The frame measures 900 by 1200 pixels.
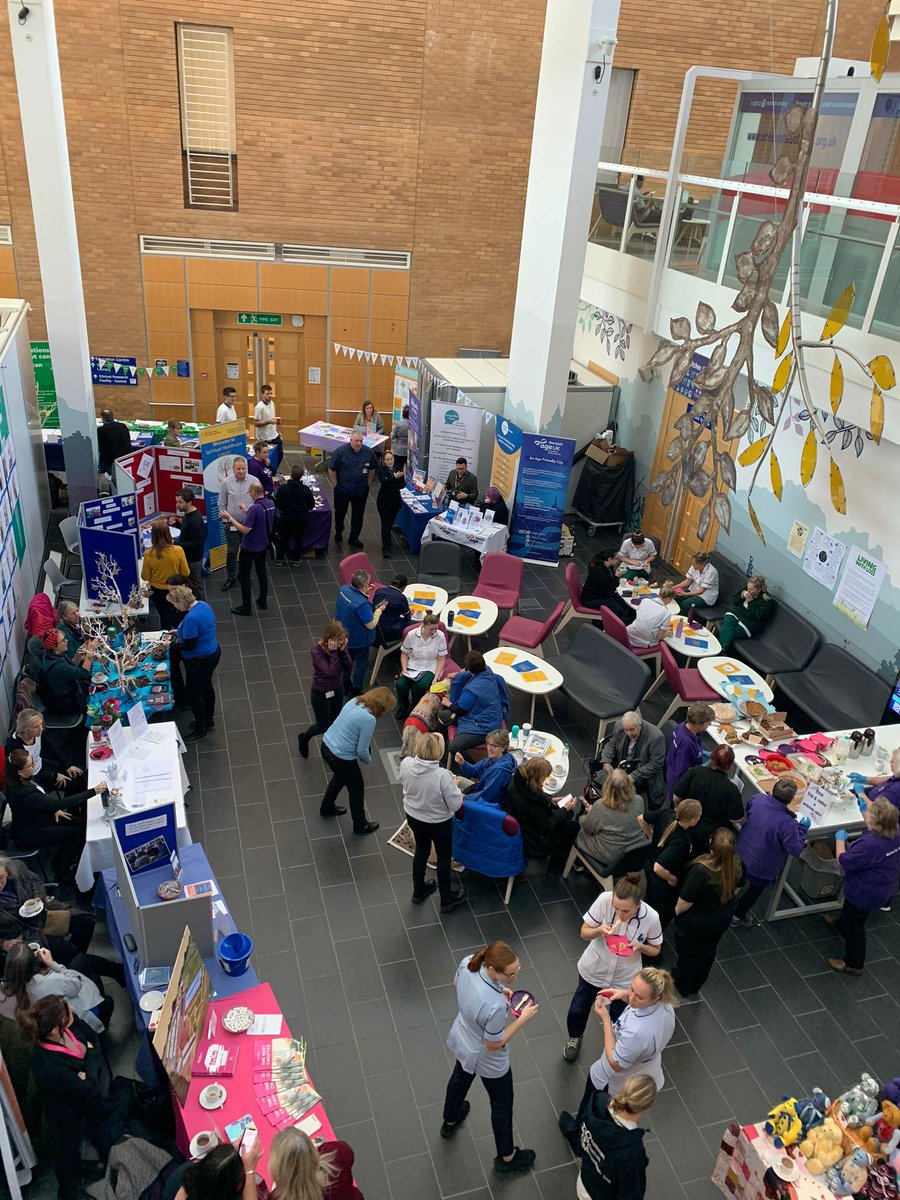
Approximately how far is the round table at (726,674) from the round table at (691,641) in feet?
0.36

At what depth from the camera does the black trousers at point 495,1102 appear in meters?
4.43

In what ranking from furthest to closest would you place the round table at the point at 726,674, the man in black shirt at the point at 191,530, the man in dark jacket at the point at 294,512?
1. the man in dark jacket at the point at 294,512
2. the man in black shirt at the point at 191,530
3. the round table at the point at 726,674

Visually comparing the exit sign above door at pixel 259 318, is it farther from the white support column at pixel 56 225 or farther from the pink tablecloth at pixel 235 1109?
the pink tablecloth at pixel 235 1109

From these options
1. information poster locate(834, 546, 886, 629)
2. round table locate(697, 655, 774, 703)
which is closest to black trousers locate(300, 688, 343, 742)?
round table locate(697, 655, 774, 703)

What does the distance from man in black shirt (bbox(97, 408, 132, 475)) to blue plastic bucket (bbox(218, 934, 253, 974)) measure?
8282 mm

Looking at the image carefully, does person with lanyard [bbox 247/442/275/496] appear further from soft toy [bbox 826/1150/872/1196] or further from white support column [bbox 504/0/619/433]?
soft toy [bbox 826/1150/872/1196]

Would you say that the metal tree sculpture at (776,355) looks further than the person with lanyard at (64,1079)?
Yes

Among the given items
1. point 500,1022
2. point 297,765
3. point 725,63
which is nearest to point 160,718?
point 297,765

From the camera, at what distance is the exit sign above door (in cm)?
1421

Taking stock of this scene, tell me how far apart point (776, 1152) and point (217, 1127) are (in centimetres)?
270

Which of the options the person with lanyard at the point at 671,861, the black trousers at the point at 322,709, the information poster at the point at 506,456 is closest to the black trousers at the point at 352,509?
the information poster at the point at 506,456

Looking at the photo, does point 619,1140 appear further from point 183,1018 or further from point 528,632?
point 528,632

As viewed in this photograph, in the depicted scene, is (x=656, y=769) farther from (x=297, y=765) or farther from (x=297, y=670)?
(x=297, y=670)

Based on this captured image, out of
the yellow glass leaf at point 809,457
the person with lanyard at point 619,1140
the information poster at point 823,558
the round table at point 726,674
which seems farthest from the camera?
the information poster at point 823,558
